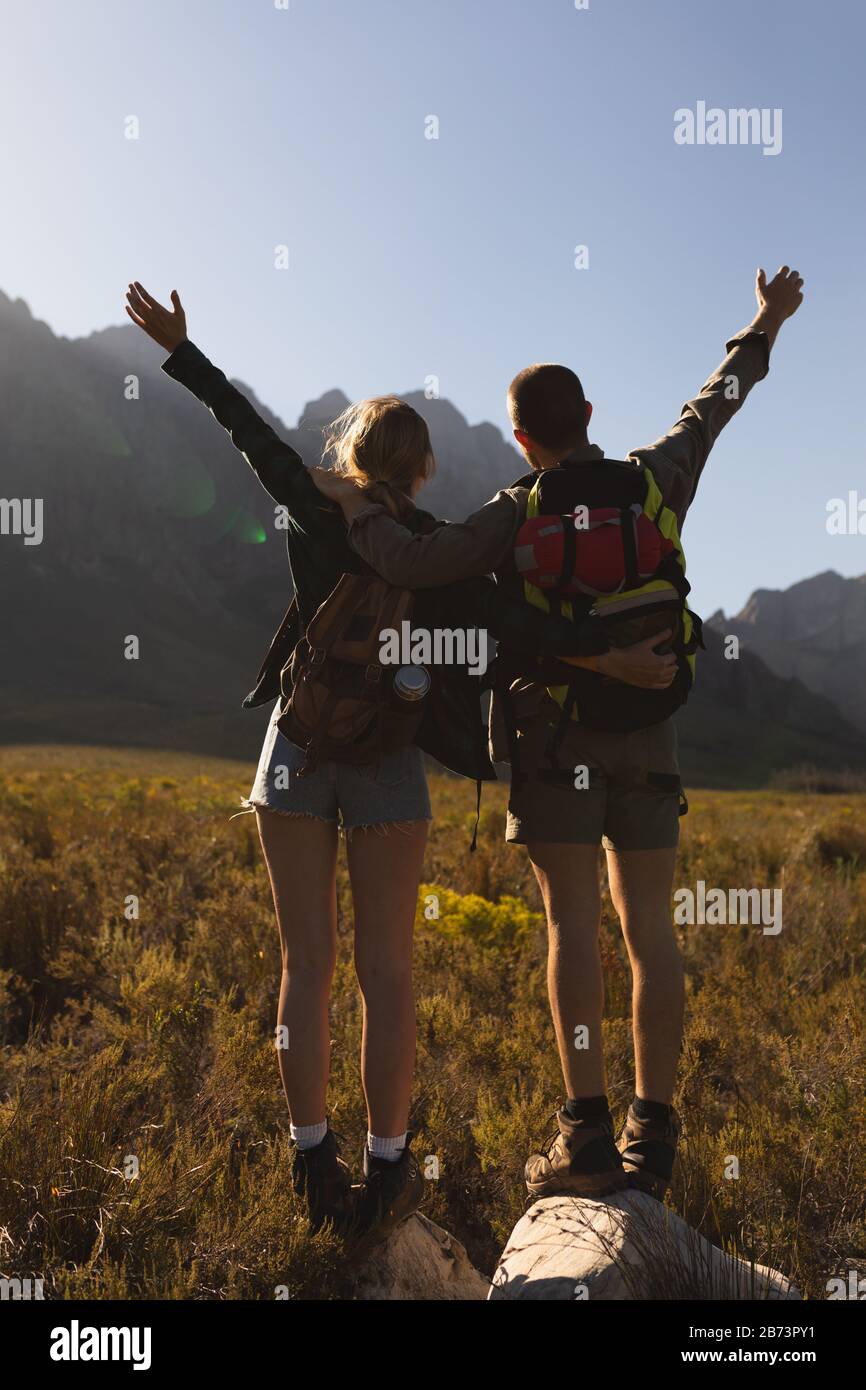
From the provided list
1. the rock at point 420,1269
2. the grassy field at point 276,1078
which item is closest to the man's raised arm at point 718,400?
the grassy field at point 276,1078

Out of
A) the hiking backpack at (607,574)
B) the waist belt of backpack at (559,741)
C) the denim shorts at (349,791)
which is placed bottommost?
the denim shorts at (349,791)

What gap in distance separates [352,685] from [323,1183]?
139 centimetres

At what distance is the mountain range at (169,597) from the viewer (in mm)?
95125

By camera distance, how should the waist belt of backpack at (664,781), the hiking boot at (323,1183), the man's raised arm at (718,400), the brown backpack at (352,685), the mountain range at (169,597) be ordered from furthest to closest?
the mountain range at (169,597), the man's raised arm at (718,400), the waist belt of backpack at (664,781), the hiking boot at (323,1183), the brown backpack at (352,685)

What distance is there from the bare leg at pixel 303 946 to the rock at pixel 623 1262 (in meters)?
0.68

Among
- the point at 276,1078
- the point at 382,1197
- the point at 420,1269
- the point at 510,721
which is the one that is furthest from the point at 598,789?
the point at 276,1078

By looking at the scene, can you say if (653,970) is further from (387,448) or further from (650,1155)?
(387,448)

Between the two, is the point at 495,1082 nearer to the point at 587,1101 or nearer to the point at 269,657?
the point at 587,1101

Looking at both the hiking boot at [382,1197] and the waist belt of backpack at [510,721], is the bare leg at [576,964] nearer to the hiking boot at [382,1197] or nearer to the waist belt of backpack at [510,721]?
the waist belt of backpack at [510,721]

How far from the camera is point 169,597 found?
138000mm

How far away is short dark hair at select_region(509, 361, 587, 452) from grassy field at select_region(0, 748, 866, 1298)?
2183 mm

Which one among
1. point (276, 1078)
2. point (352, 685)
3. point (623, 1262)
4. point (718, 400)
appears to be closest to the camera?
point (623, 1262)

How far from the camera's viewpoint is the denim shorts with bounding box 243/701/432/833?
2.55 meters
